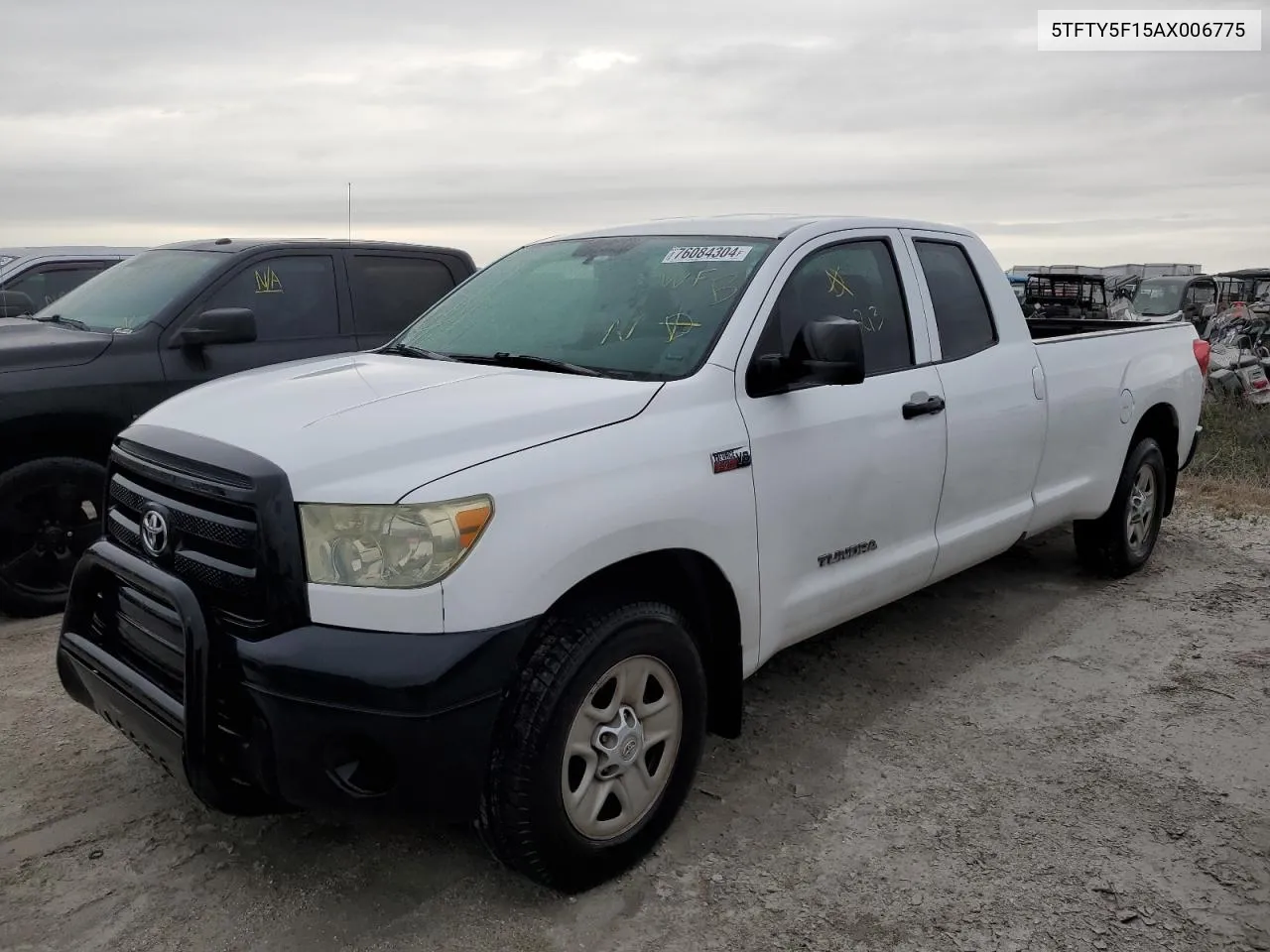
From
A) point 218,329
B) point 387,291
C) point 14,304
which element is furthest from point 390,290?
point 14,304

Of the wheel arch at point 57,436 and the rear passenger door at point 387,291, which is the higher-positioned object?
the rear passenger door at point 387,291

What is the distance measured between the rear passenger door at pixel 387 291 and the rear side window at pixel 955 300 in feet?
10.1

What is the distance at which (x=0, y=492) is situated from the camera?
515 cm

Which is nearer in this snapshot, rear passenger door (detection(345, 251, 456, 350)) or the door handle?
the door handle

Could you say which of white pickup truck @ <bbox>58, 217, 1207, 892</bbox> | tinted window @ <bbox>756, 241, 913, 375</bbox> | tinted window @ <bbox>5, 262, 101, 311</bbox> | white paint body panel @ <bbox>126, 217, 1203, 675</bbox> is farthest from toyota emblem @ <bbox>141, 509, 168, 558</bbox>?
tinted window @ <bbox>5, 262, 101, 311</bbox>

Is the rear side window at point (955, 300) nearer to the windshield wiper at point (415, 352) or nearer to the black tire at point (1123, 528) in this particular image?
the black tire at point (1123, 528)

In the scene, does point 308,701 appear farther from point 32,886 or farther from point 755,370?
point 755,370

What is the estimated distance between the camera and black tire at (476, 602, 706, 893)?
2783 millimetres

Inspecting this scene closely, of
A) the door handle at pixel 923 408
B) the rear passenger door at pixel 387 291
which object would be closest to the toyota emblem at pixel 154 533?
the door handle at pixel 923 408

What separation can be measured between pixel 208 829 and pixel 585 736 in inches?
51.4

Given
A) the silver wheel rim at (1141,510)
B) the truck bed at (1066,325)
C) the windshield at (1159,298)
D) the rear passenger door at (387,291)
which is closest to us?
the silver wheel rim at (1141,510)

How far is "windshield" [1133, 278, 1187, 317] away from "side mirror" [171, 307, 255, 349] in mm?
19599

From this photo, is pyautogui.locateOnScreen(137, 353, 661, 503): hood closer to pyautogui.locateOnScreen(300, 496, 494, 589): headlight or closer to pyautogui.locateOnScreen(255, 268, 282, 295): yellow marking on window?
pyautogui.locateOnScreen(300, 496, 494, 589): headlight

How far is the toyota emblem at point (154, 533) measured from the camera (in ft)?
9.87
